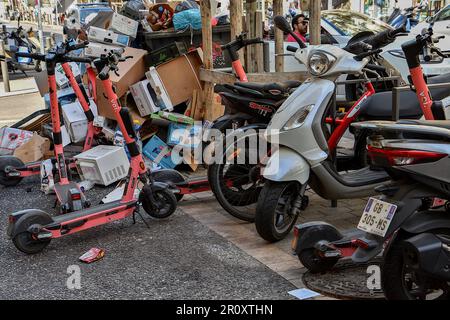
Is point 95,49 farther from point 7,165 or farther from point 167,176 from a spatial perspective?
point 167,176

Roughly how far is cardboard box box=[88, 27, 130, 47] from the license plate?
4.94 m

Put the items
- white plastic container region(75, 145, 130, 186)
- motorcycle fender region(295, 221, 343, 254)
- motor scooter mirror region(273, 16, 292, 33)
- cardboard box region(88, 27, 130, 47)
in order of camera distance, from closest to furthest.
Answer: motorcycle fender region(295, 221, 343, 254), motor scooter mirror region(273, 16, 292, 33), white plastic container region(75, 145, 130, 186), cardboard box region(88, 27, 130, 47)

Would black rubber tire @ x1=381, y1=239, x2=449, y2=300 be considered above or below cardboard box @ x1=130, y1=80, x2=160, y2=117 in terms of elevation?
below

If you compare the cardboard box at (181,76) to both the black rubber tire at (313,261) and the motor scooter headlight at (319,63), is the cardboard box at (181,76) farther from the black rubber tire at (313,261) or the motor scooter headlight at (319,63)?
the black rubber tire at (313,261)

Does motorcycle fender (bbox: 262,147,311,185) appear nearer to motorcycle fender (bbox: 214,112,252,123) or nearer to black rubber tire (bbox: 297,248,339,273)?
black rubber tire (bbox: 297,248,339,273)

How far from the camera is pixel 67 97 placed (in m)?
7.45

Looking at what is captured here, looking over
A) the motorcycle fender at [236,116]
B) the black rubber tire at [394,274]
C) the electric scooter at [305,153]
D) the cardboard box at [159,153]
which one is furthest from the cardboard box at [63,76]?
the black rubber tire at [394,274]

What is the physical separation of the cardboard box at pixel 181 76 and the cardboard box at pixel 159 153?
0.60 meters

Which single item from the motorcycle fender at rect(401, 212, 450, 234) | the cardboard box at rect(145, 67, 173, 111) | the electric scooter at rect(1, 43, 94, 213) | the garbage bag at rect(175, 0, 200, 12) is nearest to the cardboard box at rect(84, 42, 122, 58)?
the cardboard box at rect(145, 67, 173, 111)

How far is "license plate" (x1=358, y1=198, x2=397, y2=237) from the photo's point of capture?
2.88 m

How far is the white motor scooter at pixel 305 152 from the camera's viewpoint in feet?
13.3

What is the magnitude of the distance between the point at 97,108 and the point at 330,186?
3.68m
